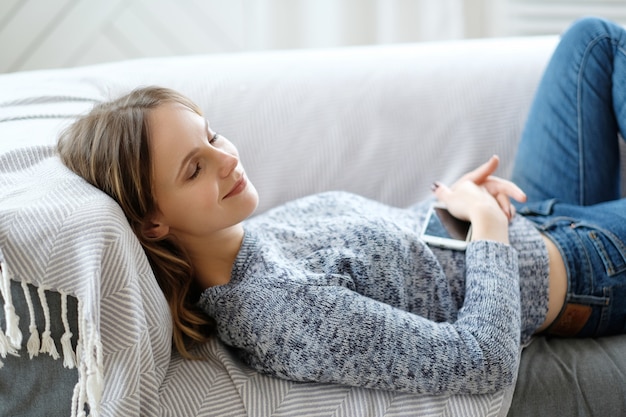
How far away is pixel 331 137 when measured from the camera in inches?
58.6

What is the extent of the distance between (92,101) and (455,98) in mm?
776

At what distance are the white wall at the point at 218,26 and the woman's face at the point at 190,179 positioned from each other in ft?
3.61

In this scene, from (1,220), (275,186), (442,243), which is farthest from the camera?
(275,186)

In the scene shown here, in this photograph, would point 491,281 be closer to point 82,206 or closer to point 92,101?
point 82,206

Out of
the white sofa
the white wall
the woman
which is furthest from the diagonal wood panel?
the woman

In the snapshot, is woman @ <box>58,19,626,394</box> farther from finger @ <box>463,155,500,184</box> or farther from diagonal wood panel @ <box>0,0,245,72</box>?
diagonal wood panel @ <box>0,0,245,72</box>

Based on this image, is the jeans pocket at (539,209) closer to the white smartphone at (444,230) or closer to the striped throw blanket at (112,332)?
the white smartphone at (444,230)

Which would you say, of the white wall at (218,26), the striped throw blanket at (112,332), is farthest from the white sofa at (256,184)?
the white wall at (218,26)

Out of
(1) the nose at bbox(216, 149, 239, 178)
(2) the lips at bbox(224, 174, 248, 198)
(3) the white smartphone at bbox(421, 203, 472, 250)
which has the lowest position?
(3) the white smartphone at bbox(421, 203, 472, 250)

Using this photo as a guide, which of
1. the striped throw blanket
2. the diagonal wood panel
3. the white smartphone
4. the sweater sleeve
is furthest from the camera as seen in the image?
the diagonal wood panel

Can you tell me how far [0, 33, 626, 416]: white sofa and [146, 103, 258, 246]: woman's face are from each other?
0.09m

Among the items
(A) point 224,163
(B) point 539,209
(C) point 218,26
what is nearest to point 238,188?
(A) point 224,163

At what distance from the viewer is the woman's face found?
3.39 ft

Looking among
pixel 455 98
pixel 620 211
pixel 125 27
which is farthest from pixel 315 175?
pixel 125 27
